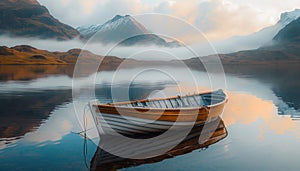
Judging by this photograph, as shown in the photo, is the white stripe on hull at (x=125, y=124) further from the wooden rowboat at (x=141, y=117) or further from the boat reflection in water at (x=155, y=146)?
the boat reflection in water at (x=155, y=146)

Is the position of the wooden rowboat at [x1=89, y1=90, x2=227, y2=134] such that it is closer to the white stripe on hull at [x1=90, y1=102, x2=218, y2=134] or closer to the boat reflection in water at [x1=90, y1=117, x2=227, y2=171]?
the white stripe on hull at [x1=90, y1=102, x2=218, y2=134]

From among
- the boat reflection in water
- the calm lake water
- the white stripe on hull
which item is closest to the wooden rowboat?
the white stripe on hull

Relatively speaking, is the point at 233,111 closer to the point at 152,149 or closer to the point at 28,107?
the point at 152,149

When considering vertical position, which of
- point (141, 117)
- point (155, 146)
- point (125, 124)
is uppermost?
point (141, 117)

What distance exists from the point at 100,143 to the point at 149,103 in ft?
21.1

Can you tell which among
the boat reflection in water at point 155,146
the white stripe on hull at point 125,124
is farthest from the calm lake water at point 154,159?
the white stripe on hull at point 125,124

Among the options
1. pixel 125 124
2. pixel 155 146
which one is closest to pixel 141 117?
pixel 125 124

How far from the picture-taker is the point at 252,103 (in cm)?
3694

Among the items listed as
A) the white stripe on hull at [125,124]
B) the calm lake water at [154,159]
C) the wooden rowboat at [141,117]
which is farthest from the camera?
the white stripe on hull at [125,124]

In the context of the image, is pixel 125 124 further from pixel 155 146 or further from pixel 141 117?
pixel 155 146

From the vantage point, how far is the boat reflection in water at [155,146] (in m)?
15.7

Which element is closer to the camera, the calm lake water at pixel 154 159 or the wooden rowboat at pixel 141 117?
the calm lake water at pixel 154 159

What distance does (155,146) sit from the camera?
1894cm

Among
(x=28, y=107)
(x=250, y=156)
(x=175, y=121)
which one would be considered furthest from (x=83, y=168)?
(x=28, y=107)
